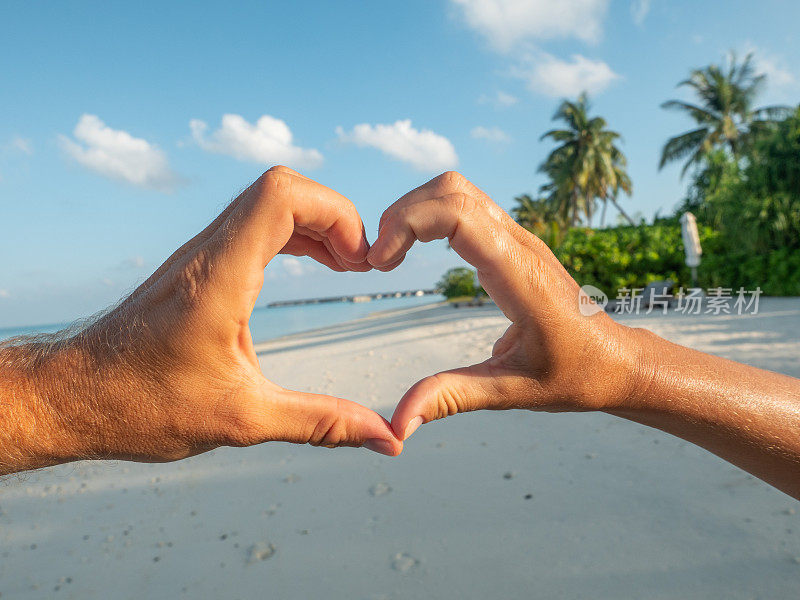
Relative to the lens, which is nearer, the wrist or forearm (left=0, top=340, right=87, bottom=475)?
forearm (left=0, top=340, right=87, bottom=475)

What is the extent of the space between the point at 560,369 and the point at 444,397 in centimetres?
38

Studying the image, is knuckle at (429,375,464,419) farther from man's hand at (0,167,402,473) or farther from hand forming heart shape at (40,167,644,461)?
man's hand at (0,167,402,473)

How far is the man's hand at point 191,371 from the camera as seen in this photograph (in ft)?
4.18

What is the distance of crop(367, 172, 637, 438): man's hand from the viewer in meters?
1.33

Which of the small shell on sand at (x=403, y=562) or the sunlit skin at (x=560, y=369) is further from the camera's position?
the small shell on sand at (x=403, y=562)

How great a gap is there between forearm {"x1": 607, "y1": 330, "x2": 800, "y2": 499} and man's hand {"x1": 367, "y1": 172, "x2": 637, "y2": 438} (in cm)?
10

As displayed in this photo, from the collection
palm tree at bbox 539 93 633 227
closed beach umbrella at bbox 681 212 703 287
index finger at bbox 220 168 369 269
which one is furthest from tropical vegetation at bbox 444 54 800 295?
index finger at bbox 220 168 369 269

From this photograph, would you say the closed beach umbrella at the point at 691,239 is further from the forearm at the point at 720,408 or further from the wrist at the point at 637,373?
the wrist at the point at 637,373

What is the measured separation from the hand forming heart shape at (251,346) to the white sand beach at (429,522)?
89cm

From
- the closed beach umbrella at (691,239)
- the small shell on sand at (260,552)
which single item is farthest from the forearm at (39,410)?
the closed beach umbrella at (691,239)

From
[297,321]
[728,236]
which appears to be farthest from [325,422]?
[297,321]

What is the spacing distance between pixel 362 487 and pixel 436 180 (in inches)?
113

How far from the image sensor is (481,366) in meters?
1.54

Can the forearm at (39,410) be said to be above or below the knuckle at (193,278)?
below
